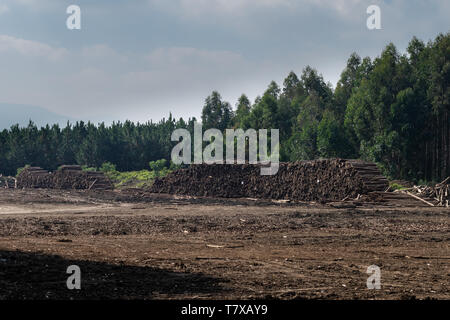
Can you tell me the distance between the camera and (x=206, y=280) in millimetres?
8883

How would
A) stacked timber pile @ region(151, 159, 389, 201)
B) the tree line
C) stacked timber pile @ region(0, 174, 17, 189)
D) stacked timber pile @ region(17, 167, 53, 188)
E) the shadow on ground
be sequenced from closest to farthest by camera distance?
the shadow on ground → stacked timber pile @ region(151, 159, 389, 201) → the tree line → stacked timber pile @ region(17, 167, 53, 188) → stacked timber pile @ region(0, 174, 17, 189)

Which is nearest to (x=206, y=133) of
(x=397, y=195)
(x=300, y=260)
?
(x=397, y=195)

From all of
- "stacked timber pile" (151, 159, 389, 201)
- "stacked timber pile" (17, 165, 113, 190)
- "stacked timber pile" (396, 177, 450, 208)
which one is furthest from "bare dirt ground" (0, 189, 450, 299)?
"stacked timber pile" (17, 165, 113, 190)

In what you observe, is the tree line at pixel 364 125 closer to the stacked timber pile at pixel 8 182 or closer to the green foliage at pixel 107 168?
the green foliage at pixel 107 168

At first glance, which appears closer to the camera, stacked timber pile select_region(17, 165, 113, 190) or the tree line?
the tree line

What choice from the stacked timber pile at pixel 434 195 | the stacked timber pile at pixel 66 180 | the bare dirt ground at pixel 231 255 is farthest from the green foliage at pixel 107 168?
the bare dirt ground at pixel 231 255

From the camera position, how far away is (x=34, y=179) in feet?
170

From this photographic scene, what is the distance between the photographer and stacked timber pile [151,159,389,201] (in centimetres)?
2996

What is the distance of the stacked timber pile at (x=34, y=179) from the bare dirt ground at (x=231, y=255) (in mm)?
31349

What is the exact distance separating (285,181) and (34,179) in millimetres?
28835

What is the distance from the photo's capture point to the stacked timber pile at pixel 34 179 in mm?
50188

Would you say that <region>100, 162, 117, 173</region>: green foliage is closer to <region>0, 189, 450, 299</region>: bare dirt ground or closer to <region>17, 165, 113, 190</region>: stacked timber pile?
<region>17, 165, 113, 190</region>: stacked timber pile

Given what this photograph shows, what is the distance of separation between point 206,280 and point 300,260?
3277mm

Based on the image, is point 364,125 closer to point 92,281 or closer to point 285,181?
point 285,181
